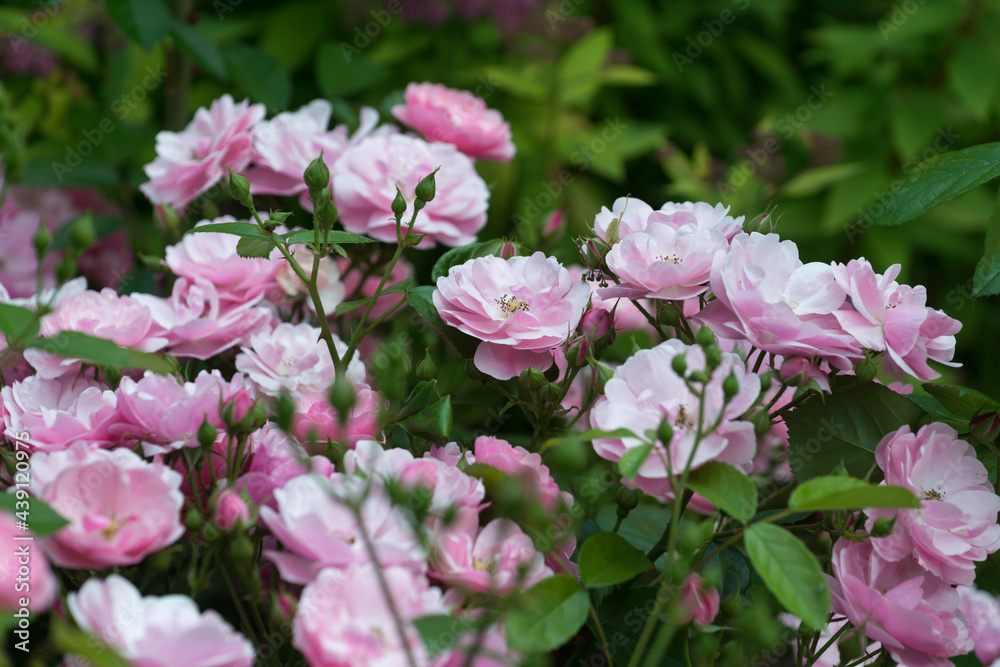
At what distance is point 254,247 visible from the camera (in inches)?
23.1

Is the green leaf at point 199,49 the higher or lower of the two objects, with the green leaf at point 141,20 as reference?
lower

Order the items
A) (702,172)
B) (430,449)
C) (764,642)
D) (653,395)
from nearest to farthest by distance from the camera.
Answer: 1. (764,642)
2. (653,395)
3. (430,449)
4. (702,172)

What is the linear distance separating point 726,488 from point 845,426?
16 centimetres

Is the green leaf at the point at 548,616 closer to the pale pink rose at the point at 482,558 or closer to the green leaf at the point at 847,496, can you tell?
the pale pink rose at the point at 482,558

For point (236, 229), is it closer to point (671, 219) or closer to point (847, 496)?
point (671, 219)

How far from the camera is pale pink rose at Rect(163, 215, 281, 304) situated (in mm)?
653

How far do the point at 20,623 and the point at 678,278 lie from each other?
0.41 metres

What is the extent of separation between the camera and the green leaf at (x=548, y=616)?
1.36 feet

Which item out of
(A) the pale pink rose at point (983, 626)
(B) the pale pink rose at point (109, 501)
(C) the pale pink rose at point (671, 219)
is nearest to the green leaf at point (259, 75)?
(C) the pale pink rose at point (671, 219)

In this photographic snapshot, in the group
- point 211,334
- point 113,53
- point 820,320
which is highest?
point 820,320

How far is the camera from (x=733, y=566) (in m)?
0.58

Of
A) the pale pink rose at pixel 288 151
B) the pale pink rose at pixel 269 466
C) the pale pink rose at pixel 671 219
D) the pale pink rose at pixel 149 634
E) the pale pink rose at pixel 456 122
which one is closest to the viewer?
the pale pink rose at pixel 149 634

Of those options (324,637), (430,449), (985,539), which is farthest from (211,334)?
(985,539)

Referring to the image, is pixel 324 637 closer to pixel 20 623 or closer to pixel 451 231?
pixel 20 623
